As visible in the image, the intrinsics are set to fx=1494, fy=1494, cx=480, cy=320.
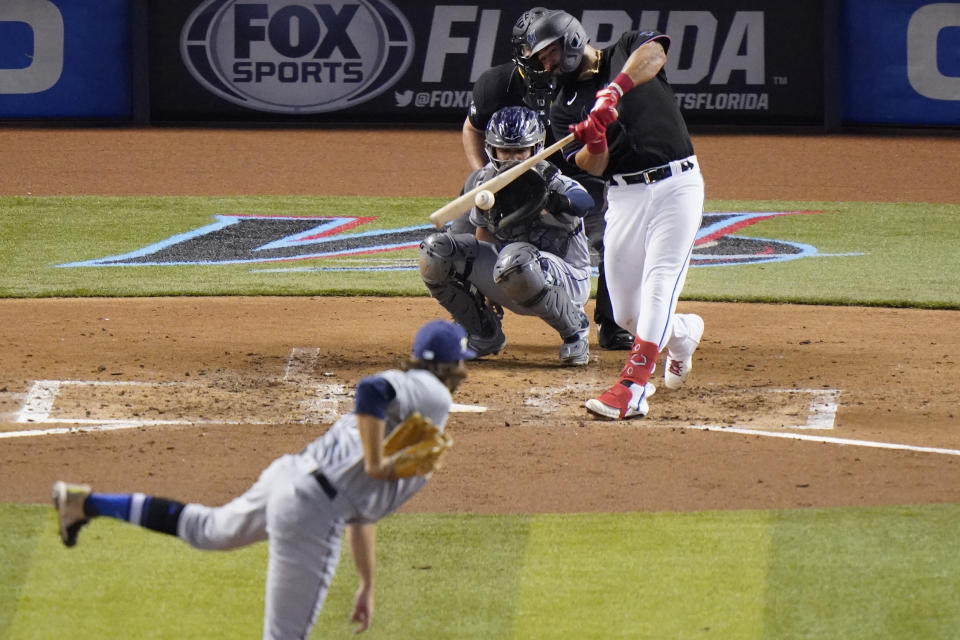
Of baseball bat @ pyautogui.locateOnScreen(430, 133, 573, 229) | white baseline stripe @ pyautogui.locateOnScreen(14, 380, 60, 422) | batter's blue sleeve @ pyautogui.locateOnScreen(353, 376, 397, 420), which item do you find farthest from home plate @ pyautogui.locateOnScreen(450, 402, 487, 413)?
batter's blue sleeve @ pyautogui.locateOnScreen(353, 376, 397, 420)

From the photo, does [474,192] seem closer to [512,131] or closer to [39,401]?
[512,131]

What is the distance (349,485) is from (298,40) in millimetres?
13265

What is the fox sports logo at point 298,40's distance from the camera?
16.5 m

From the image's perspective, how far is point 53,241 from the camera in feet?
40.0

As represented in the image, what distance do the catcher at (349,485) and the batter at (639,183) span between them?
270 centimetres

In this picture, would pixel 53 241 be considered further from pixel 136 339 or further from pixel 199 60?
pixel 199 60

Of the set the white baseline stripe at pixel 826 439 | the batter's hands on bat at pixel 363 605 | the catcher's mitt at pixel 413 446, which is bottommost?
the white baseline stripe at pixel 826 439

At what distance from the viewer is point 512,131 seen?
24.6 feet

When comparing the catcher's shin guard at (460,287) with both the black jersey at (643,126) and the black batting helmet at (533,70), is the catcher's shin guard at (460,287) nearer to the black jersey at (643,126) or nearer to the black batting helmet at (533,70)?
the black batting helmet at (533,70)

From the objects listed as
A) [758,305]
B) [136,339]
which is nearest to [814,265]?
[758,305]

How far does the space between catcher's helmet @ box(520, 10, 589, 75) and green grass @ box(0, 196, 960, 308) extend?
11.2 ft

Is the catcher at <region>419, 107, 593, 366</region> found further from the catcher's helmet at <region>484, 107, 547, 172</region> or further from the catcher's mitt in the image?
the catcher's mitt

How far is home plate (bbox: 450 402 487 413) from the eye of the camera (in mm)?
7016

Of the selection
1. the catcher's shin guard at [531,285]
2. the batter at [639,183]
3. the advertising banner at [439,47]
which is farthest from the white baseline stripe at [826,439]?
the advertising banner at [439,47]
